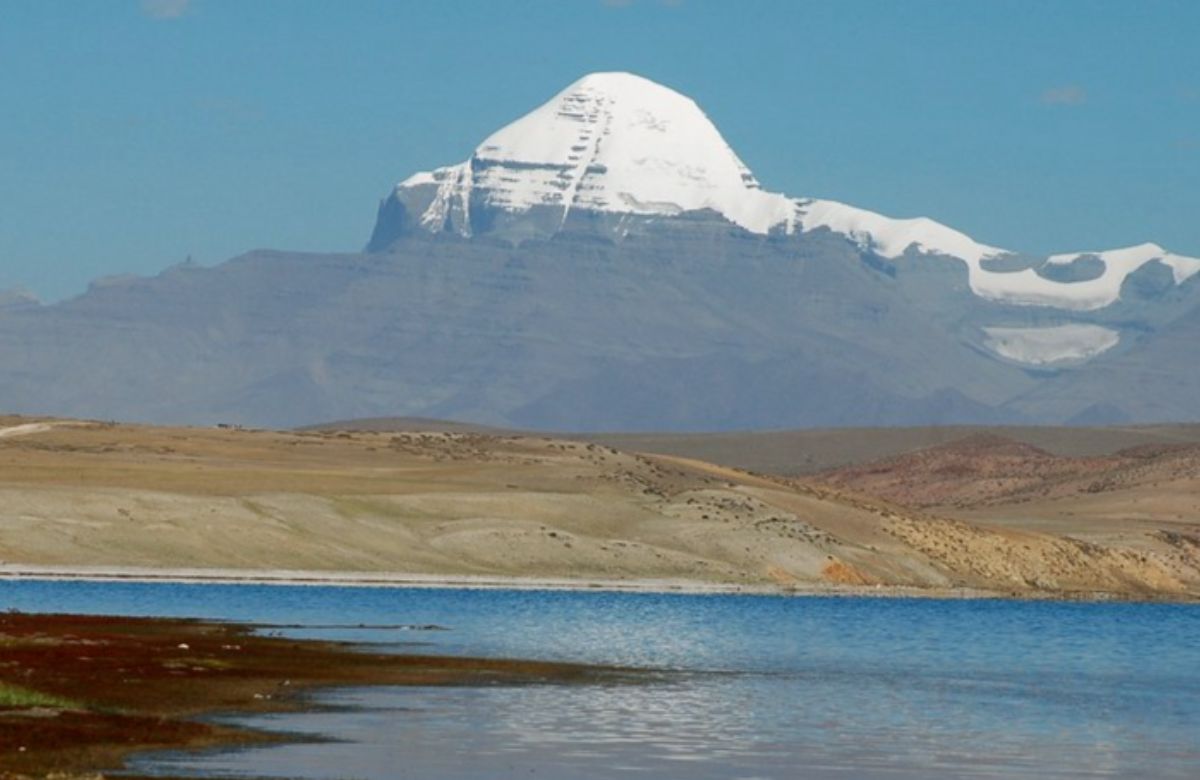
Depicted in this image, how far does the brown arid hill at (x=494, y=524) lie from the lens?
121750 mm

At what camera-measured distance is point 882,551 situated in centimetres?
14325

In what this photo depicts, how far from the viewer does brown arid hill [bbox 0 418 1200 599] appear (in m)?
122

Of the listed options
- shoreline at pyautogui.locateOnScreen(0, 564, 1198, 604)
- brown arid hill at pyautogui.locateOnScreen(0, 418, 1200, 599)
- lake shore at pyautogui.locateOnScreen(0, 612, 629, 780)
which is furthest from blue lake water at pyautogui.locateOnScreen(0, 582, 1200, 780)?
brown arid hill at pyautogui.locateOnScreen(0, 418, 1200, 599)

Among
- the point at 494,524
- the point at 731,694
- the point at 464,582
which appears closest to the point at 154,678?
the point at 731,694

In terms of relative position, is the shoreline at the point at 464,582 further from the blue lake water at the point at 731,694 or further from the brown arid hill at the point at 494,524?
the blue lake water at the point at 731,694

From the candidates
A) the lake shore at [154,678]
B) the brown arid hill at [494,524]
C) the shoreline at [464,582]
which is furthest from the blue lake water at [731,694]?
the brown arid hill at [494,524]

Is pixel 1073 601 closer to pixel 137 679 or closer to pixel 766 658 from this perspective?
pixel 766 658

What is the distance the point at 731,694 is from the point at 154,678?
46.2 ft

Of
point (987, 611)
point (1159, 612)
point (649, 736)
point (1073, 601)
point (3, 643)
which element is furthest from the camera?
point (1073, 601)

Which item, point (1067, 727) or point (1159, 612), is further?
point (1159, 612)

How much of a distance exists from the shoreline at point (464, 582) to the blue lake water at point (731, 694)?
8.10 feet

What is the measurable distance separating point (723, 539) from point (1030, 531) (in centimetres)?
3689

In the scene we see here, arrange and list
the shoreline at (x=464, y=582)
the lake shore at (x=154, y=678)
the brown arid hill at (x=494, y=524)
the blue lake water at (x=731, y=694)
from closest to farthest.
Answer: the lake shore at (x=154, y=678)
the blue lake water at (x=731, y=694)
the shoreline at (x=464, y=582)
the brown arid hill at (x=494, y=524)

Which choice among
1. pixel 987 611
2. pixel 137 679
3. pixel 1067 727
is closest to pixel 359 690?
pixel 137 679
